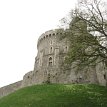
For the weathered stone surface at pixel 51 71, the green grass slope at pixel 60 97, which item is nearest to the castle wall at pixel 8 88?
the weathered stone surface at pixel 51 71

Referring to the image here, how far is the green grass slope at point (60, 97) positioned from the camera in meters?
29.5

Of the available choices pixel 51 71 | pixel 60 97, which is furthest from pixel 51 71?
pixel 60 97

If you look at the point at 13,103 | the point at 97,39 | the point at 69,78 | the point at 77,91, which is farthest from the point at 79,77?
the point at 97,39

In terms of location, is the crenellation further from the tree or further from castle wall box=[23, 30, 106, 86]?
the tree

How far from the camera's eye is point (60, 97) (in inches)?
1298

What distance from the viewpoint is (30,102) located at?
3141 cm

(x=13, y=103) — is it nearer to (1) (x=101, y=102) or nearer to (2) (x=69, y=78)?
(1) (x=101, y=102)

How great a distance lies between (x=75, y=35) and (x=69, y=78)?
24.5 m

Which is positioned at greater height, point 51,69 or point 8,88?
point 51,69

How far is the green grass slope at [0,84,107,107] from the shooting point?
29547mm

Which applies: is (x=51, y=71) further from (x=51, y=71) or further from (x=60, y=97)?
(x=60, y=97)

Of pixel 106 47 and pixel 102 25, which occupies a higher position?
pixel 102 25

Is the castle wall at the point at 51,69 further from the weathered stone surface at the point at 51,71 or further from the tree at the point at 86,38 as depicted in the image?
the tree at the point at 86,38

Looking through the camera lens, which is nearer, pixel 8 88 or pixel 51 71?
pixel 51 71
